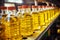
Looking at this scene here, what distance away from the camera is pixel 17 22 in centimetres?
94

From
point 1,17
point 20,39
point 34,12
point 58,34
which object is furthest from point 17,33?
point 58,34

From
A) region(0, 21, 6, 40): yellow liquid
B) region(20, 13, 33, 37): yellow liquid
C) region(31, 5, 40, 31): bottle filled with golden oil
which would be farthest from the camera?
region(31, 5, 40, 31): bottle filled with golden oil

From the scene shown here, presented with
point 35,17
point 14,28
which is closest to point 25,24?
point 14,28

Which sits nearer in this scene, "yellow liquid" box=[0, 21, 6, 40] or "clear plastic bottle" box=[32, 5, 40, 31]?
"yellow liquid" box=[0, 21, 6, 40]

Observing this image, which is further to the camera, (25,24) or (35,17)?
(35,17)

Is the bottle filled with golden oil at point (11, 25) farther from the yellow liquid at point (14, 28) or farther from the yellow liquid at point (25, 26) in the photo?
the yellow liquid at point (25, 26)

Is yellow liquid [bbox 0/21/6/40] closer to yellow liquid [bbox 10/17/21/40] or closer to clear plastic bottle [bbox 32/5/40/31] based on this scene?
yellow liquid [bbox 10/17/21/40]

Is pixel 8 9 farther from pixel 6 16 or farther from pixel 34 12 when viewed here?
pixel 34 12

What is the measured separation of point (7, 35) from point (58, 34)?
2.78 metres

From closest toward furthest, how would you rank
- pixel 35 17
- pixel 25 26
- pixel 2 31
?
pixel 2 31 < pixel 25 26 < pixel 35 17

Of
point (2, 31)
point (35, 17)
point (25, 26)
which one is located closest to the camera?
point (2, 31)

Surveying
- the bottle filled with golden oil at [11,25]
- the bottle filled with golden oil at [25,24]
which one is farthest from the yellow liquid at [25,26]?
the bottle filled with golden oil at [11,25]

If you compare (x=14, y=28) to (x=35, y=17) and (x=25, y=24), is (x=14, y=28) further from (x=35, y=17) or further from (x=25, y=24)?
(x=35, y=17)

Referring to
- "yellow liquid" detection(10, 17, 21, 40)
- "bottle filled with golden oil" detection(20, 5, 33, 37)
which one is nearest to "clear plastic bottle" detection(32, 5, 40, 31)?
"bottle filled with golden oil" detection(20, 5, 33, 37)
